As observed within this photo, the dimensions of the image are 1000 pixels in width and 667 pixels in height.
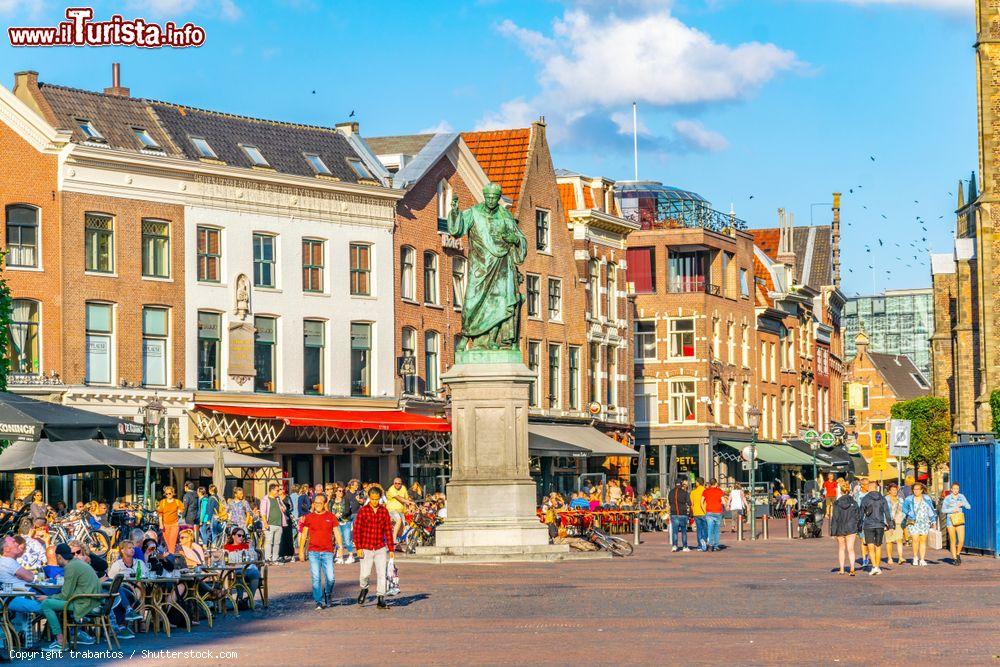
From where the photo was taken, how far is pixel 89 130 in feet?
163

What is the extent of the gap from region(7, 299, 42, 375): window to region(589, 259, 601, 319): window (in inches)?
1074

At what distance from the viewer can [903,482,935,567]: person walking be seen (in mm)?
35938

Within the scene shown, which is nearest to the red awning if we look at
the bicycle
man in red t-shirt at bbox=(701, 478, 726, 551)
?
man in red t-shirt at bbox=(701, 478, 726, 551)

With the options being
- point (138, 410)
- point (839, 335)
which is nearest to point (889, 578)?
point (138, 410)

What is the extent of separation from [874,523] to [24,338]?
24.3 meters

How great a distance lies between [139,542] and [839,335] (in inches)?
3642

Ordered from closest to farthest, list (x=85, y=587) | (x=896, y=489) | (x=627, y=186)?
(x=85, y=587)
(x=896, y=489)
(x=627, y=186)

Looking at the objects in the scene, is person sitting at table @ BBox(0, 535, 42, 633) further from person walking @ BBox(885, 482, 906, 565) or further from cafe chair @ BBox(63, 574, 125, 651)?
person walking @ BBox(885, 482, 906, 565)

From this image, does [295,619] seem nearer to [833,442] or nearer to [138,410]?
[138,410]

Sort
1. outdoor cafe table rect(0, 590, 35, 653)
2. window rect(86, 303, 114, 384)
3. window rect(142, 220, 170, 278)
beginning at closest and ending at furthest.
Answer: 1. outdoor cafe table rect(0, 590, 35, 653)
2. window rect(86, 303, 114, 384)
3. window rect(142, 220, 170, 278)

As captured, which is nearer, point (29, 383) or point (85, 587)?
point (85, 587)

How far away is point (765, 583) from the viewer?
96.8ft

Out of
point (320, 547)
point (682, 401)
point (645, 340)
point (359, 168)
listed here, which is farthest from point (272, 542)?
point (645, 340)

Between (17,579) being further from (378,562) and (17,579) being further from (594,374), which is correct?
(594,374)
